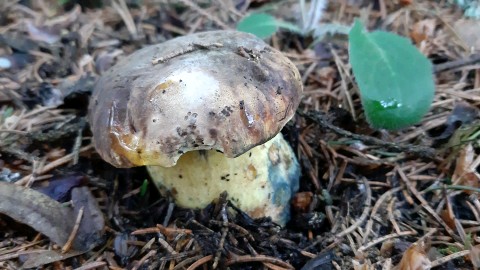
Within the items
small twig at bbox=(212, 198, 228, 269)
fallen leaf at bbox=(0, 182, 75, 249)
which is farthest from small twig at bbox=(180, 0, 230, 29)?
fallen leaf at bbox=(0, 182, 75, 249)

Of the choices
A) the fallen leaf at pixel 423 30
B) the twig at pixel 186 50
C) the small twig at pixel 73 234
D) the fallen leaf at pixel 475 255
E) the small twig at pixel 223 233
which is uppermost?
the twig at pixel 186 50

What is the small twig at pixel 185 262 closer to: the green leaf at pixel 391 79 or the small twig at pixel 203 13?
the green leaf at pixel 391 79

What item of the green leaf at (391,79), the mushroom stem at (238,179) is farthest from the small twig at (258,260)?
the green leaf at (391,79)

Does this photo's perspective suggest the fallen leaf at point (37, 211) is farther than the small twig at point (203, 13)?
No

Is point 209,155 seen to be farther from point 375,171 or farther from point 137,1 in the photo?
point 137,1

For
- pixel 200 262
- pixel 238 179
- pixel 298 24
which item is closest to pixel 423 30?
pixel 298 24

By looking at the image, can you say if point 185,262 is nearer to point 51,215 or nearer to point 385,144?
point 51,215

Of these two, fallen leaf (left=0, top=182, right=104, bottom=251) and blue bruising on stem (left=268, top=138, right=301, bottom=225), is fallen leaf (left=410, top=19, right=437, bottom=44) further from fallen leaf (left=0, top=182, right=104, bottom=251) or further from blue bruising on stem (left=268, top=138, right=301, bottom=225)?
fallen leaf (left=0, top=182, right=104, bottom=251)
